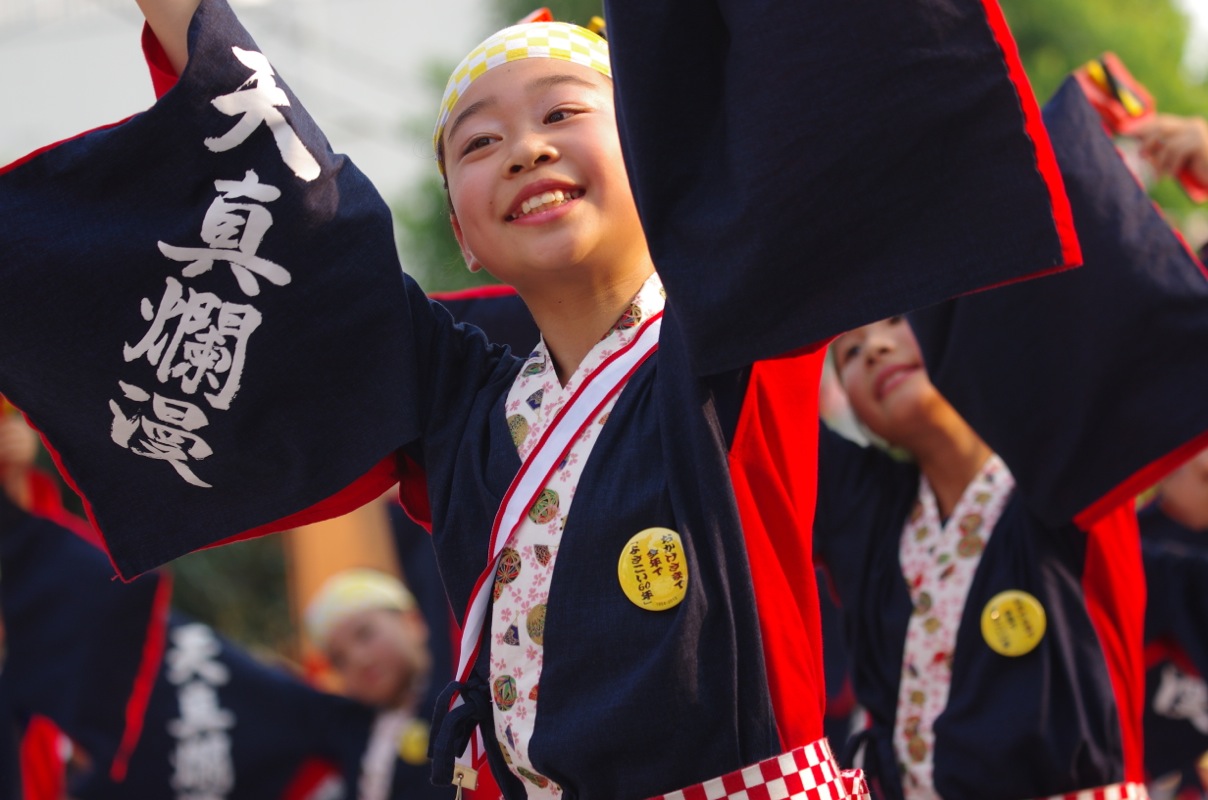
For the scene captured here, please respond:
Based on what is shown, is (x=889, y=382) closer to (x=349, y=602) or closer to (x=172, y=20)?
(x=172, y=20)

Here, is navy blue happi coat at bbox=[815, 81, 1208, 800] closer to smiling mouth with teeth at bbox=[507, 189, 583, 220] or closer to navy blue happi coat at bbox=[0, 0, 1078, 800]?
navy blue happi coat at bbox=[0, 0, 1078, 800]

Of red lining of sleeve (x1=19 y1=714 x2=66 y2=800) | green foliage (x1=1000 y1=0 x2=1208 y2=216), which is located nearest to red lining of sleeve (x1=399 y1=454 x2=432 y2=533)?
red lining of sleeve (x1=19 y1=714 x2=66 y2=800)

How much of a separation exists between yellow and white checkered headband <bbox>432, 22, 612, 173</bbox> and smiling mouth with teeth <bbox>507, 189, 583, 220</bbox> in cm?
19

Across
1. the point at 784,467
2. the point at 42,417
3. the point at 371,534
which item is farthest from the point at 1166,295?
the point at 371,534

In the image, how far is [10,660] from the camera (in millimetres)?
4070

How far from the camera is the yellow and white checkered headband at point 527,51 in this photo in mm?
1697

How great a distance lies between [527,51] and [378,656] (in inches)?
140

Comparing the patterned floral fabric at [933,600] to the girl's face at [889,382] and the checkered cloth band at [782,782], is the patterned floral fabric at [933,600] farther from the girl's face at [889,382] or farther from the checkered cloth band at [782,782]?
the checkered cloth band at [782,782]

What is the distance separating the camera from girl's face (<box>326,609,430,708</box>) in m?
4.88

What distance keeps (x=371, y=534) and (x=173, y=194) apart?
625 centimetres

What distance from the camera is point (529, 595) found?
1547 millimetres

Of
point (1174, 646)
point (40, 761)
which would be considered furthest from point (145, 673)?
point (1174, 646)

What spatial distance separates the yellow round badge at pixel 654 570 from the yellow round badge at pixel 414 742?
10.7ft

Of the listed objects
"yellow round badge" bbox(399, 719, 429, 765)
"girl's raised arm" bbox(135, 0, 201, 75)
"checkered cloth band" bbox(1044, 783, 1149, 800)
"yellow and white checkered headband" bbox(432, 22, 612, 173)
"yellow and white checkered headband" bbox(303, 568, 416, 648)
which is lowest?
"checkered cloth band" bbox(1044, 783, 1149, 800)
